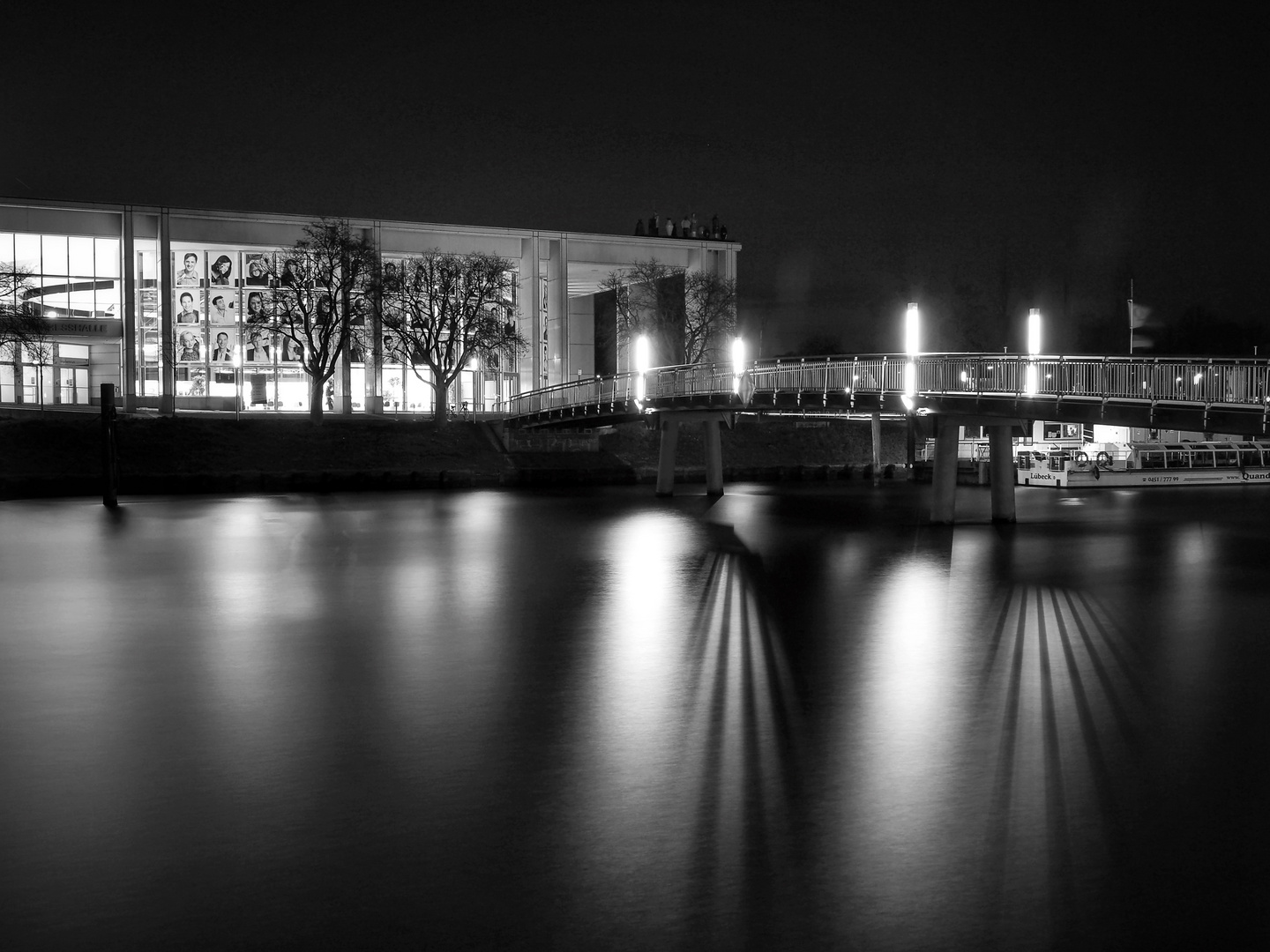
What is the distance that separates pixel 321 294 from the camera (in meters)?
58.1

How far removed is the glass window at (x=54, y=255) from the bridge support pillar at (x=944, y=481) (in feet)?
141

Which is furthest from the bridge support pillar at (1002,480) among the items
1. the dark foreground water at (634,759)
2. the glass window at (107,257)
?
the glass window at (107,257)

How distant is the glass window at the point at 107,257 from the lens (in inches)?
2351

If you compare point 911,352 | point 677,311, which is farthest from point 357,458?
point 911,352

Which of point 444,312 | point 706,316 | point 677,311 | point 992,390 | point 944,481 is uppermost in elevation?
point 677,311

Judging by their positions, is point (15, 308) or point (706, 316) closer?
point (15, 308)

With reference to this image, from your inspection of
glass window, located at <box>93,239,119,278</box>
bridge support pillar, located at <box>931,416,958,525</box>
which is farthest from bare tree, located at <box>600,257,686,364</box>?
bridge support pillar, located at <box>931,416,958,525</box>

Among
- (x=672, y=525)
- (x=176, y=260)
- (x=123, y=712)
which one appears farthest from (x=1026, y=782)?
(x=176, y=260)

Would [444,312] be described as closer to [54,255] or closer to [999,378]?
[54,255]

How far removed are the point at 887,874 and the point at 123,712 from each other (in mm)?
8144

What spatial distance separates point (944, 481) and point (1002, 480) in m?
1.57

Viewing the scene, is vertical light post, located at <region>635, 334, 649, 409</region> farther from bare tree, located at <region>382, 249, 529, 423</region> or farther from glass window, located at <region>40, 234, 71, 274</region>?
glass window, located at <region>40, 234, 71, 274</region>

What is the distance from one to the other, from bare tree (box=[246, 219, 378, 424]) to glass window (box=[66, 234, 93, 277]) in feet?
27.5

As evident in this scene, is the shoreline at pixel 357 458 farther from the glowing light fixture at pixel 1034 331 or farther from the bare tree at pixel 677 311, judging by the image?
the glowing light fixture at pixel 1034 331
